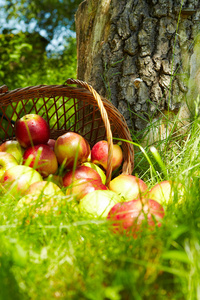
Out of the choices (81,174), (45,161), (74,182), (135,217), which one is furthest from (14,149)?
(135,217)

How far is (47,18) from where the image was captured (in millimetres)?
6145

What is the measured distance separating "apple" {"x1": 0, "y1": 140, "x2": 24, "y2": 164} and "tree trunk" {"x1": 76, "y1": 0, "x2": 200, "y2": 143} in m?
0.73

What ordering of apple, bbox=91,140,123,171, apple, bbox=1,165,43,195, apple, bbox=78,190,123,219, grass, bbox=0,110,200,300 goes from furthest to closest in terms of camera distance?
1. apple, bbox=91,140,123,171
2. apple, bbox=1,165,43,195
3. apple, bbox=78,190,123,219
4. grass, bbox=0,110,200,300

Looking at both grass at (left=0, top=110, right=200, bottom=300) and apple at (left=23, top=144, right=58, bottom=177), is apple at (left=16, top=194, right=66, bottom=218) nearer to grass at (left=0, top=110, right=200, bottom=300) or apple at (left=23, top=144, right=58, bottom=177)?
grass at (left=0, top=110, right=200, bottom=300)

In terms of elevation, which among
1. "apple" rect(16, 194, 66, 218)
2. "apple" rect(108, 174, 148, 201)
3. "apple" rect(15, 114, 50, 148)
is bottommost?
"apple" rect(108, 174, 148, 201)

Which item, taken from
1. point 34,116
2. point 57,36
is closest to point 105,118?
point 34,116

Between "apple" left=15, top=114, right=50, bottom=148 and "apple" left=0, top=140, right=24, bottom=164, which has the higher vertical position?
"apple" left=15, top=114, right=50, bottom=148

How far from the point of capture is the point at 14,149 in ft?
5.81

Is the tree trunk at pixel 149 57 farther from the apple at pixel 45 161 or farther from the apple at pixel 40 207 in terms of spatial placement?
the apple at pixel 40 207

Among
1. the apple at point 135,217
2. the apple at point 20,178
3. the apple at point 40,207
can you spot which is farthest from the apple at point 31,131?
the apple at point 135,217

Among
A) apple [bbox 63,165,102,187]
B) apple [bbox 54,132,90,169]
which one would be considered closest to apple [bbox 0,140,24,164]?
apple [bbox 54,132,90,169]

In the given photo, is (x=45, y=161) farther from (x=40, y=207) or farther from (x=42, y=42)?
(x=42, y=42)

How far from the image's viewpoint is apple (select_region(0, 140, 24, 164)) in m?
1.75

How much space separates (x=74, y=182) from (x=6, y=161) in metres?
0.60
